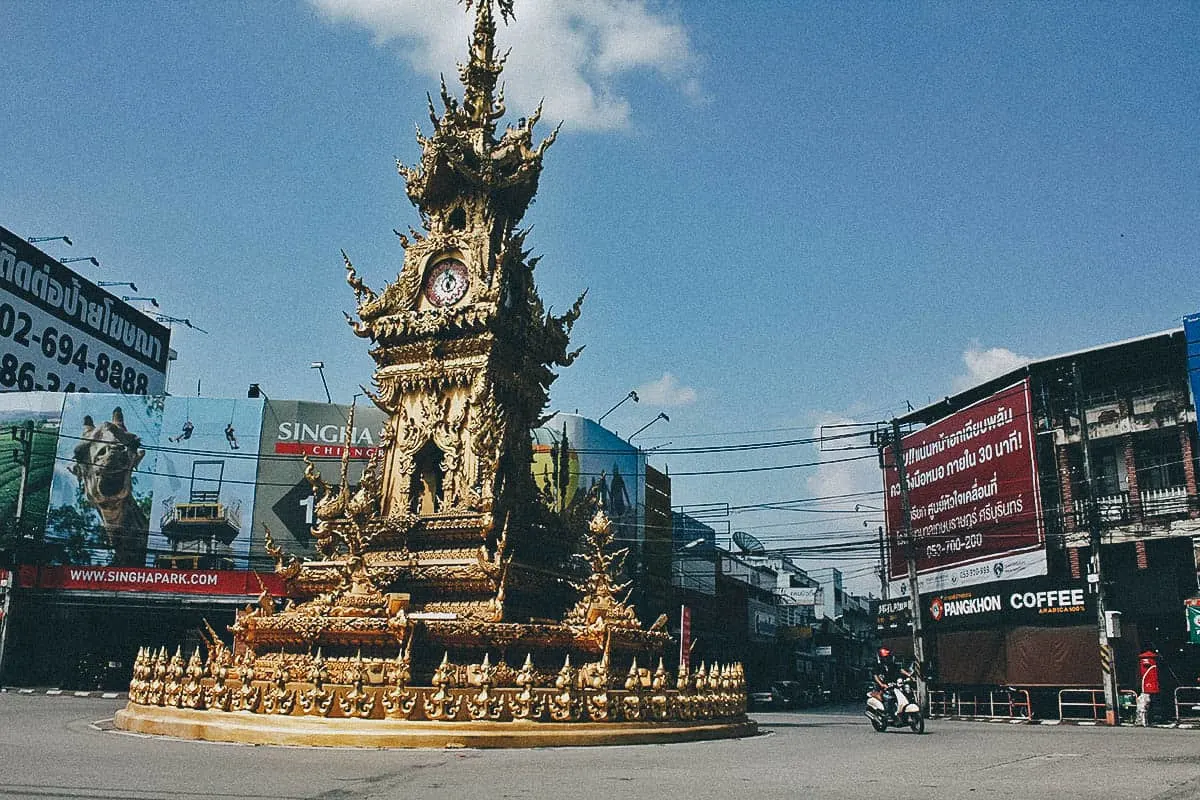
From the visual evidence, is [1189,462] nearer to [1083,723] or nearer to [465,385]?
[1083,723]

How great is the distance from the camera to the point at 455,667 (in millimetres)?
14984

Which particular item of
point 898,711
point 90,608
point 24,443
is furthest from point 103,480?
point 898,711

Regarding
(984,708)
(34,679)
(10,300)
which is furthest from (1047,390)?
(10,300)

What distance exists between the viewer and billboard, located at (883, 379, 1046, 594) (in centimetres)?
3756

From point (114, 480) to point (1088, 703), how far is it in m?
42.1

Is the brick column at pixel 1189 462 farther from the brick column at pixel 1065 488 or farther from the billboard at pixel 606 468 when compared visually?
the billboard at pixel 606 468

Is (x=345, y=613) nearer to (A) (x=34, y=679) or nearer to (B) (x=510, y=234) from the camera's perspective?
(B) (x=510, y=234)

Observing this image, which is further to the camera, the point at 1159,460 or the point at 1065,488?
the point at 1065,488

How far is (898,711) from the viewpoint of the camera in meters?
21.5

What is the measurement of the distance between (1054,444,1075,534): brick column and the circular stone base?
1127 inches

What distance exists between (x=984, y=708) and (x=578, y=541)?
24486 mm

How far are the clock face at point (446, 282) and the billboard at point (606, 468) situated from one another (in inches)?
1020

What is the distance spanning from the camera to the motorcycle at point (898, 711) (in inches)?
835

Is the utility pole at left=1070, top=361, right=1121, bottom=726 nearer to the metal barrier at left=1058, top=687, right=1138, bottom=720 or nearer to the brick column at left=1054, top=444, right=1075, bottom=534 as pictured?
the metal barrier at left=1058, top=687, right=1138, bottom=720
